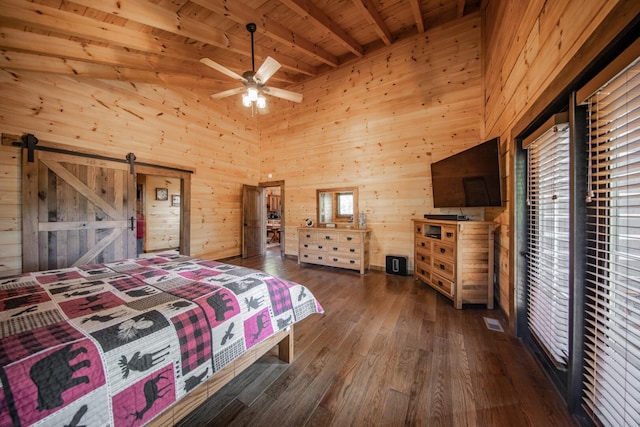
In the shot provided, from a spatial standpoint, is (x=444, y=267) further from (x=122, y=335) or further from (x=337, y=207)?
(x=122, y=335)

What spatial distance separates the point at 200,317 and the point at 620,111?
2.26m

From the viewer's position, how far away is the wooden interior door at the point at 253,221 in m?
5.49

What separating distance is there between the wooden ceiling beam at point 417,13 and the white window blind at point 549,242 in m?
2.68

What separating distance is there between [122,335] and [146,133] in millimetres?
4216

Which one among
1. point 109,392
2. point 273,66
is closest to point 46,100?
point 273,66

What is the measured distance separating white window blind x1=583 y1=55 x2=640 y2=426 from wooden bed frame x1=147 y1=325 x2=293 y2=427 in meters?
1.78

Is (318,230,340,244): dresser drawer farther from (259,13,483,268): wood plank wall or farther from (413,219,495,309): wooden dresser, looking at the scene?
(413,219,495,309): wooden dresser

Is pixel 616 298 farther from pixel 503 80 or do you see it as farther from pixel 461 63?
pixel 461 63

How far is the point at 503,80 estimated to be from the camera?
250 cm

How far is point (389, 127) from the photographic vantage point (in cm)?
421

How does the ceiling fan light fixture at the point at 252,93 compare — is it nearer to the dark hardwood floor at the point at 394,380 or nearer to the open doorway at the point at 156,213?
the dark hardwood floor at the point at 394,380

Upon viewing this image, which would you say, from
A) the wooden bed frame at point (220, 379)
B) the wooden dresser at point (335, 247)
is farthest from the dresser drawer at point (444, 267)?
the wooden bed frame at point (220, 379)

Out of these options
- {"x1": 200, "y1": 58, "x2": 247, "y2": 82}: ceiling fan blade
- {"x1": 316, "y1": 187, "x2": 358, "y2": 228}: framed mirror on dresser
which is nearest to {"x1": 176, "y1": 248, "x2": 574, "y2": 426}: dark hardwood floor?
{"x1": 316, "y1": 187, "x2": 358, "y2": 228}: framed mirror on dresser

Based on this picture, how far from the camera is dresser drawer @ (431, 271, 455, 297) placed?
2783 millimetres
